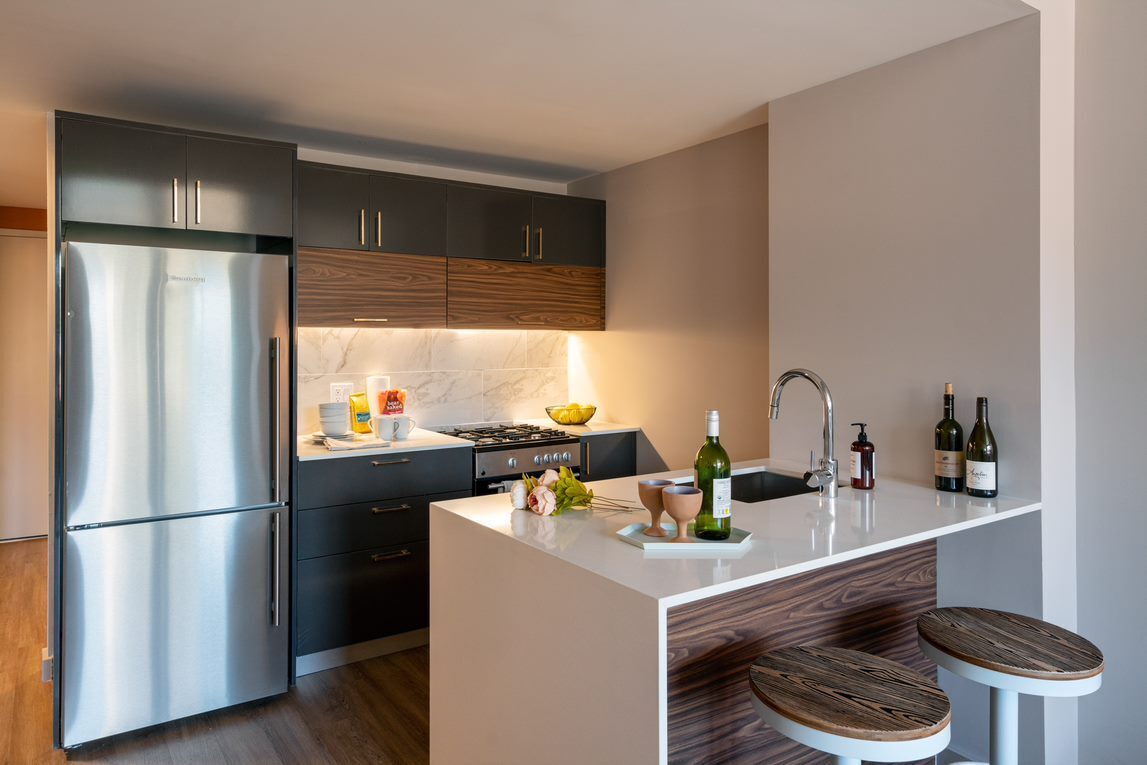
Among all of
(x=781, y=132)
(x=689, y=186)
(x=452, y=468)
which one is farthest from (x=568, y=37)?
(x=452, y=468)

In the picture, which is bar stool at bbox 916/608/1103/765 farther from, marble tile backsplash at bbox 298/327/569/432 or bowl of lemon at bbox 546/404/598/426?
marble tile backsplash at bbox 298/327/569/432

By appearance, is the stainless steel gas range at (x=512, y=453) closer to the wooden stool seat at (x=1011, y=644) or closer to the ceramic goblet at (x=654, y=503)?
the ceramic goblet at (x=654, y=503)

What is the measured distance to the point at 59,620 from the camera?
9.21ft

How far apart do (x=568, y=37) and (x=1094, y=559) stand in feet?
7.70

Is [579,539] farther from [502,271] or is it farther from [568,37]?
[502,271]

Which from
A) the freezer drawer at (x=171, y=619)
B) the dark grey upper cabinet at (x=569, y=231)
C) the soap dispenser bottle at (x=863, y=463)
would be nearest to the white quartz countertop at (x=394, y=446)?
the freezer drawer at (x=171, y=619)

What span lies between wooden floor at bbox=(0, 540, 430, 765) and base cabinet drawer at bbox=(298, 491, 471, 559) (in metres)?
0.56

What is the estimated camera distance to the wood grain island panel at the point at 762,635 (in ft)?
5.75

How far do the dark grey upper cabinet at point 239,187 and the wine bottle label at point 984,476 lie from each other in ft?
8.76

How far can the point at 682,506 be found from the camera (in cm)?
180

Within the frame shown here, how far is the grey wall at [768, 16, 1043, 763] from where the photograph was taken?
2.38m

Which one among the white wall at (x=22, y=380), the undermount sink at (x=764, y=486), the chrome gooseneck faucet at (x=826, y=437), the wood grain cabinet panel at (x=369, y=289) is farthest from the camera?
the white wall at (x=22, y=380)

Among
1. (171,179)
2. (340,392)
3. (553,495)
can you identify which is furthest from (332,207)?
(553,495)

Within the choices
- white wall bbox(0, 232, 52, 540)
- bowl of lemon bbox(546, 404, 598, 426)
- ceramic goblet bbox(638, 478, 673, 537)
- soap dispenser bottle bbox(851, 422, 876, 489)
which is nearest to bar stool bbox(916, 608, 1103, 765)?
soap dispenser bottle bbox(851, 422, 876, 489)
